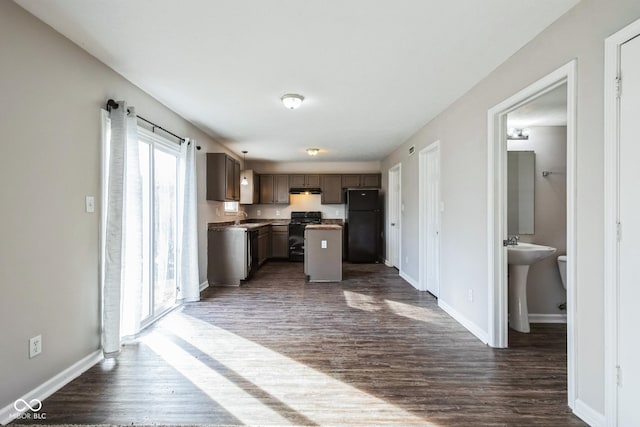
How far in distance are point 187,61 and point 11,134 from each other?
1.30m

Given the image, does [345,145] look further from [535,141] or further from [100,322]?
[100,322]

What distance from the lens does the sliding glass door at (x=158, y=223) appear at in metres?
3.35

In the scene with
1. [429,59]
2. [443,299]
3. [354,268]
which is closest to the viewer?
[429,59]

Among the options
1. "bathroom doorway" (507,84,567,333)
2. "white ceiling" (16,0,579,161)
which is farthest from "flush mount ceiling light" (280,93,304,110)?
"bathroom doorway" (507,84,567,333)

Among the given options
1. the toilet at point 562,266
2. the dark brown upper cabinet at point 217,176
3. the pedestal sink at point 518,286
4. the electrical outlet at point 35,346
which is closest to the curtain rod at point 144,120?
the dark brown upper cabinet at point 217,176

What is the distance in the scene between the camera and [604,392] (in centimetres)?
166

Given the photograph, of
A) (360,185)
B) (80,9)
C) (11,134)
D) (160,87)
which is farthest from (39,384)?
(360,185)

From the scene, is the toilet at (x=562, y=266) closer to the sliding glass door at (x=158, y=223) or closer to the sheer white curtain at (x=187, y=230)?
the sheer white curtain at (x=187, y=230)

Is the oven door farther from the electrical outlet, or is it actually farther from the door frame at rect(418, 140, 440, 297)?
the electrical outlet

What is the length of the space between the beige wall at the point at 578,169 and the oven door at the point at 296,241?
394 centimetres

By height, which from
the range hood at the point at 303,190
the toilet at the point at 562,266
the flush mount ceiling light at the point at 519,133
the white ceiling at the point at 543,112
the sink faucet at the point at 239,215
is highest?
the white ceiling at the point at 543,112

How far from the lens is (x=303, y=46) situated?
2334 millimetres

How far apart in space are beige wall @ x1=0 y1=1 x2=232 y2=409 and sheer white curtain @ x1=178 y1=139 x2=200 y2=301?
148 centimetres

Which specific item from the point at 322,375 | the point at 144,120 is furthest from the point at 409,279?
the point at 144,120
